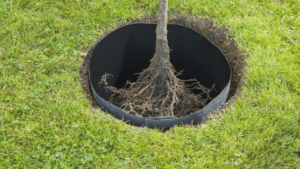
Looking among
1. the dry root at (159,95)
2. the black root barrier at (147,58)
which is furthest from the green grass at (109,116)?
the dry root at (159,95)

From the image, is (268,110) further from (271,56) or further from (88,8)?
(88,8)

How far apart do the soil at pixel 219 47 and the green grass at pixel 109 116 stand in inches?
2.4

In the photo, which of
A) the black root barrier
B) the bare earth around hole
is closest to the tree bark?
the bare earth around hole

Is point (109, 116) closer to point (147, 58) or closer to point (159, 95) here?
point (159, 95)

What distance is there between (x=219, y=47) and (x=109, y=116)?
1.37 meters

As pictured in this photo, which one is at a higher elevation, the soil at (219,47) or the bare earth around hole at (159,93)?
the soil at (219,47)

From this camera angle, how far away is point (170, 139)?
6.24ft

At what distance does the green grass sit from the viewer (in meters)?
1.81

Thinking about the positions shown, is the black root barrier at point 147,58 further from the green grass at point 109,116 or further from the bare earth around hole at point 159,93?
the green grass at point 109,116

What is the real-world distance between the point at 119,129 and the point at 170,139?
0.40 m

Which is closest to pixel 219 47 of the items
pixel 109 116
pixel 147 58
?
pixel 147 58

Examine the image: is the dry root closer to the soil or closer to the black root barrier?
the black root barrier

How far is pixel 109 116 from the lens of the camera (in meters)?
2.00

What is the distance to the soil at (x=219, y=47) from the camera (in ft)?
7.31
